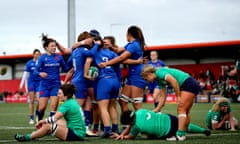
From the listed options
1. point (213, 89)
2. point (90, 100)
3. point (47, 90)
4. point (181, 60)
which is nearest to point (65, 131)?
point (90, 100)

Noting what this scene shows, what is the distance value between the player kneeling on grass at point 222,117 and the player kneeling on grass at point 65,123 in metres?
3.84

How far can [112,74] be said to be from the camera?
1139cm

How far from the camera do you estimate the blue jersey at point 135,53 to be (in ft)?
37.7

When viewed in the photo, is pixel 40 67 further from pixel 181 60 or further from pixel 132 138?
pixel 181 60

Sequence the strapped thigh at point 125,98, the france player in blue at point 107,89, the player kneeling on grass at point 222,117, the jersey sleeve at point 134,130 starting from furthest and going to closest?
the player kneeling on grass at point 222,117 → the strapped thigh at point 125,98 → the france player in blue at point 107,89 → the jersey sleeve at point 134,130

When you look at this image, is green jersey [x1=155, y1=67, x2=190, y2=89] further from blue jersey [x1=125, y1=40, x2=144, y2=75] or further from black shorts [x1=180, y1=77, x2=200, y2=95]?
blue jersey [x1=125, y1=40, x2=144, y2=75]

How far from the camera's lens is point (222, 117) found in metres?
A: 12.9

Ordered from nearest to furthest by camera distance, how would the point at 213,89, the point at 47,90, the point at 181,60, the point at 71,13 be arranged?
the point at 47,90
the point at 71,13
the point at 213,89
the point at 181,60

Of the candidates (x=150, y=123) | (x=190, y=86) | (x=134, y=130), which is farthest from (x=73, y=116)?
(x=190, y=86)

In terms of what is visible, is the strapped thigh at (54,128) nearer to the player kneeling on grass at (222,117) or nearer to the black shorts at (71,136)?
the black shorts at (71,136)

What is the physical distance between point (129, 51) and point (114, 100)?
104cm

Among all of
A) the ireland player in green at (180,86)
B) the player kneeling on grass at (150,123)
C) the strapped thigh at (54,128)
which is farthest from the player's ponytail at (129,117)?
the strapped thigh at (54,128)

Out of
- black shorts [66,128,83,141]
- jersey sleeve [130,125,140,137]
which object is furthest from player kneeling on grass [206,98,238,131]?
black shorts [66,128,83,141]

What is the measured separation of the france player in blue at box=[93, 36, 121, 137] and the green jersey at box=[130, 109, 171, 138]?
88 cm
